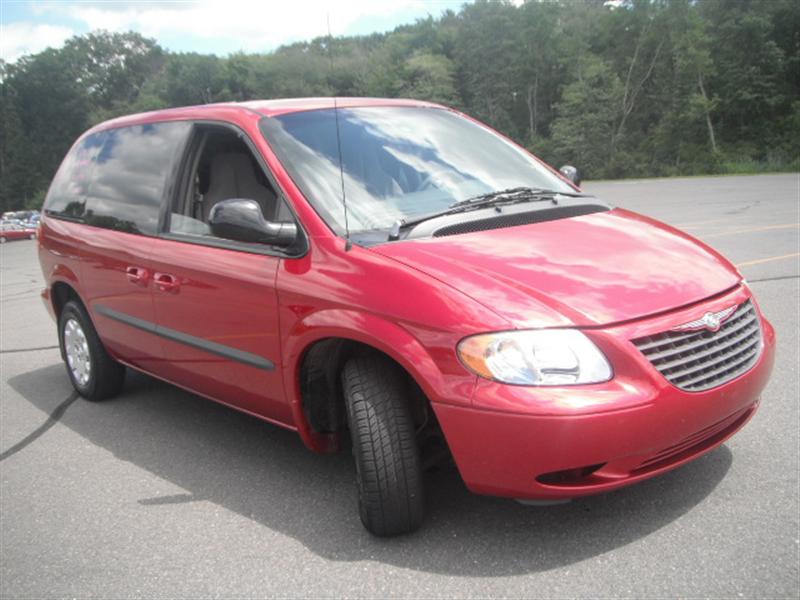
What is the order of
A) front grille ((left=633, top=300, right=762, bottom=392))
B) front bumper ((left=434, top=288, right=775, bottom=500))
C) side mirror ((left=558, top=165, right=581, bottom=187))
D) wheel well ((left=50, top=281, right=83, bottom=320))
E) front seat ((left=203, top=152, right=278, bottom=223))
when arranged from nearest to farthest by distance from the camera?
front bumper ((left=434, top=288, right=775, bottom=500)) → front grille ((left=633, top=300, right=762, bottom=392)) → front seat ((left=203, top=152, right=278, bottom=223)) → side mirror ((left=558, top=165, right=581, bottom=187)) → wheel well ((left=50, top=281, right=83, bottom=320))

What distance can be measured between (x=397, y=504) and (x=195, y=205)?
2020 millimetres

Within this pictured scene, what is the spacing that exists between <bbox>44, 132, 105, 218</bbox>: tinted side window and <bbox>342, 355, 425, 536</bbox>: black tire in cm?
295

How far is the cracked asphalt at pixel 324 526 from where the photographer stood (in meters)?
2.69

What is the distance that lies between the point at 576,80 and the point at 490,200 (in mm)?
62349

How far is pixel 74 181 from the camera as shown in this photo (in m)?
5.22

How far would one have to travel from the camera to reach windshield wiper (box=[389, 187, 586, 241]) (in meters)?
3.25

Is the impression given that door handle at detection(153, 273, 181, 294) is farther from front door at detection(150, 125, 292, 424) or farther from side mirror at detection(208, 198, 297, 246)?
side mirror at detection(208, 198, 297, 246)

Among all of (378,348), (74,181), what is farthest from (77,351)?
(378,348)

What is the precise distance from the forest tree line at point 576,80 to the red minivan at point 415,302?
6.96 meters

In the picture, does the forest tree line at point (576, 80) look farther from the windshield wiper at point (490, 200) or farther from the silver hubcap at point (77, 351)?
the windshield wiper at point (490, 200)

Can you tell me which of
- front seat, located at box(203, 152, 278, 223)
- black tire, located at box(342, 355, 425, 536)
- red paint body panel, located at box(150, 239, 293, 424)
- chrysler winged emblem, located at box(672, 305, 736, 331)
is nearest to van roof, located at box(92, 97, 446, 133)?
front seat, located at box(203, 152, 278, 223)

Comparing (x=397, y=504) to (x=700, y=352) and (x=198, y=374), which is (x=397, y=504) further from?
(x=198, y=374)

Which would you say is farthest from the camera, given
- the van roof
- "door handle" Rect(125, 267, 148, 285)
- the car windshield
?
"door handle" Rect(125, 267, 148, 285)

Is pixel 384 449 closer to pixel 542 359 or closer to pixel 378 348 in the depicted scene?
pixel 378 348
